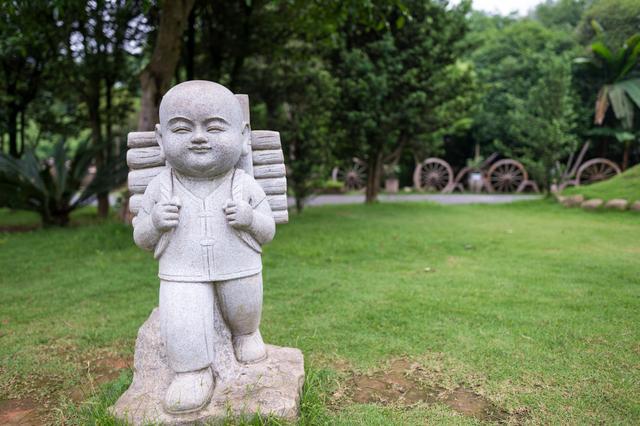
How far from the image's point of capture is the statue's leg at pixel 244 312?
2.53 meters

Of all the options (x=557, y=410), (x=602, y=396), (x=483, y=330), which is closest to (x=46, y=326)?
(x=483, y=330)

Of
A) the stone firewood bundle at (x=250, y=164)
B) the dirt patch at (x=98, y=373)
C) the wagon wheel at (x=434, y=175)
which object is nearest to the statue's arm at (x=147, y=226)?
the stone firewood bundle at (x=250, y=164)

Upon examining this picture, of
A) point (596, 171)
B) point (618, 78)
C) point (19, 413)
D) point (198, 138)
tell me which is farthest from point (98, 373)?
point (596, 171)

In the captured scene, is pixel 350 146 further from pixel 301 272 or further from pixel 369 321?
pixel 369 321

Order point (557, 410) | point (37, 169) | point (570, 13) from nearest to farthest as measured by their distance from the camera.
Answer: point (557, 410) < point (37, 169) < point (570, 13)

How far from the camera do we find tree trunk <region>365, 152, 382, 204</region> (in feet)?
38.2

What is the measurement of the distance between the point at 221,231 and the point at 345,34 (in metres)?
8.83

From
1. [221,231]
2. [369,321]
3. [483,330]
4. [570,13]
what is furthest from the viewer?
[570,13]

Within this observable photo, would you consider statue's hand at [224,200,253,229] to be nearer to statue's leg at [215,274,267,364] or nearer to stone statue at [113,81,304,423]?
stone statue at [113,81,304,423]

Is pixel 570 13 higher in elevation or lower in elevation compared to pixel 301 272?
higher

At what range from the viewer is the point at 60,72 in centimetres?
980

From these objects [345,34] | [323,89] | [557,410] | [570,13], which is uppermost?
[570,13]

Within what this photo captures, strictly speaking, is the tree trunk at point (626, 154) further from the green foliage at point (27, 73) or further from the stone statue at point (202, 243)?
the stone statue at point (202, 243)

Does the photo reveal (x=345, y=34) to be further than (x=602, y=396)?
Yes
